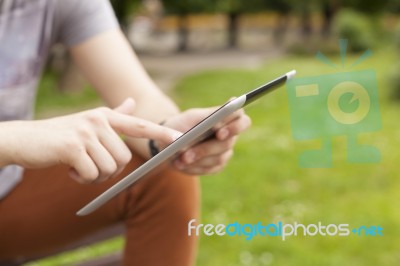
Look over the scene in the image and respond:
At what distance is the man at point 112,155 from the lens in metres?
1.18

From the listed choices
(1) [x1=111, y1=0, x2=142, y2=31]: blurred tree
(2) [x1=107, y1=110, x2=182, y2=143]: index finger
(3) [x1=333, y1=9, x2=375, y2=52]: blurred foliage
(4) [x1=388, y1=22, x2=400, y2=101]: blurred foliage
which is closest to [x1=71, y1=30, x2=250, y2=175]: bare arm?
(2) [x1=107, y1=110, x2=182, y2=143]: index finger

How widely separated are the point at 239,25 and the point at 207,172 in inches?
754

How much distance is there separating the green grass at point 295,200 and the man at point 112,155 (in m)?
0.29

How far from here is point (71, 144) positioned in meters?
0.95

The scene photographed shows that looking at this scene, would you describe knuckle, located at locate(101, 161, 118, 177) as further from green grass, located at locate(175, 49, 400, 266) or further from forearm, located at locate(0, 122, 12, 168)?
green grass, located at locate(175, 49, 400, 266)

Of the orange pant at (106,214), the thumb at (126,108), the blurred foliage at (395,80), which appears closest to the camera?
the thumb at (126,108)

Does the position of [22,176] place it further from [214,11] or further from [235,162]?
[214,11]

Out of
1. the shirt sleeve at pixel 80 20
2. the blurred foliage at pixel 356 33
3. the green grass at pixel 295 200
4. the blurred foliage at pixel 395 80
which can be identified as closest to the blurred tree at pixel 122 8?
the blurred foliage at pixel 395 80

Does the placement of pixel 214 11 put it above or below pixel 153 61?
above

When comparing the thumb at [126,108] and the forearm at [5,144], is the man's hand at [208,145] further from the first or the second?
the forearm at [5,144]

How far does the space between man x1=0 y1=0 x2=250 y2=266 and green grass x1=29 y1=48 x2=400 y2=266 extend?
293 millimetres

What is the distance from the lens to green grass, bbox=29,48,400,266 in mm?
2371

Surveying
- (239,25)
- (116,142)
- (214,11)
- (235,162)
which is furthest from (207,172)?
(239,25)

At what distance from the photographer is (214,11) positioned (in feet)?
41.2
